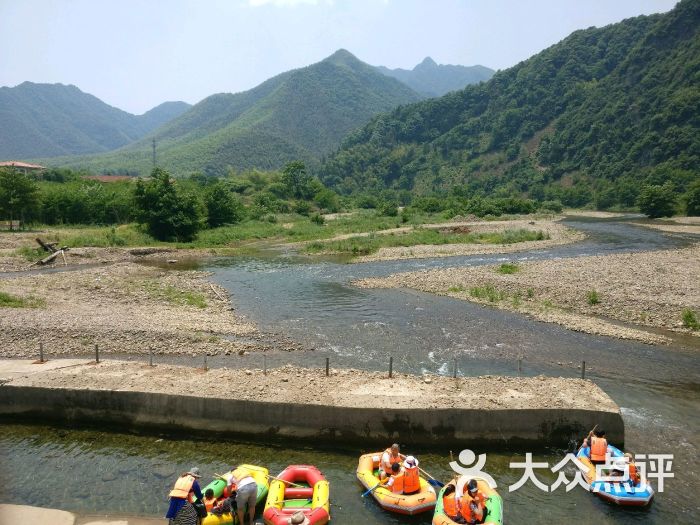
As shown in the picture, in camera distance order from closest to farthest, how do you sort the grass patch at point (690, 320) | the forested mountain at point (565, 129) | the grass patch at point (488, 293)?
the grass patch at point (690, 320) < the grass patch at point (488, 293) < the forested mountain at point (565, 129)

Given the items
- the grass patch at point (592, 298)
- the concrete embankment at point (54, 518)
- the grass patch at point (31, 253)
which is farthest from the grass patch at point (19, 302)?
the grass patch at point (592, 298)

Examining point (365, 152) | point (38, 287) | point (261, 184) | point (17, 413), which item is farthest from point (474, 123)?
point (17, 413)

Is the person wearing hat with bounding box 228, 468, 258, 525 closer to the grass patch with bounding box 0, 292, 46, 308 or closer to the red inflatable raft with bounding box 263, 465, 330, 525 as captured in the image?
the red inflatable raft with bounding box 263, 465, 330, 525

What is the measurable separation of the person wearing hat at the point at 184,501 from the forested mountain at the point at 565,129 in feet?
327

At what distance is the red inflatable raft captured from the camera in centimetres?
1047

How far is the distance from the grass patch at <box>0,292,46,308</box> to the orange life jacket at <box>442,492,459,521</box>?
24699 mm

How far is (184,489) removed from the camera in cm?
950

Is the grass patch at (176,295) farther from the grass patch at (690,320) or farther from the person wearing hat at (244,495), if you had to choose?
the grass patch at (690,320)

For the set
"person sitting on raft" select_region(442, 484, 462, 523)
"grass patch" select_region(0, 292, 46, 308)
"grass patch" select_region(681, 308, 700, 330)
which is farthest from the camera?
"grass patch" select_region(0, 292, 46, 308)

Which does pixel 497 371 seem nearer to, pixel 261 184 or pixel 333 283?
pixel 333 283

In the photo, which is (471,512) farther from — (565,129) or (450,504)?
(565,129)

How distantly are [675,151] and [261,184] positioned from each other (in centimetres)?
9211

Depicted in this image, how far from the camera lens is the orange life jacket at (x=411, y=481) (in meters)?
11.1

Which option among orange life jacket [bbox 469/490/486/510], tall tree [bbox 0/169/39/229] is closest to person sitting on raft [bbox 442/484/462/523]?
orange life jacket [bbox 469/490/486/510]
